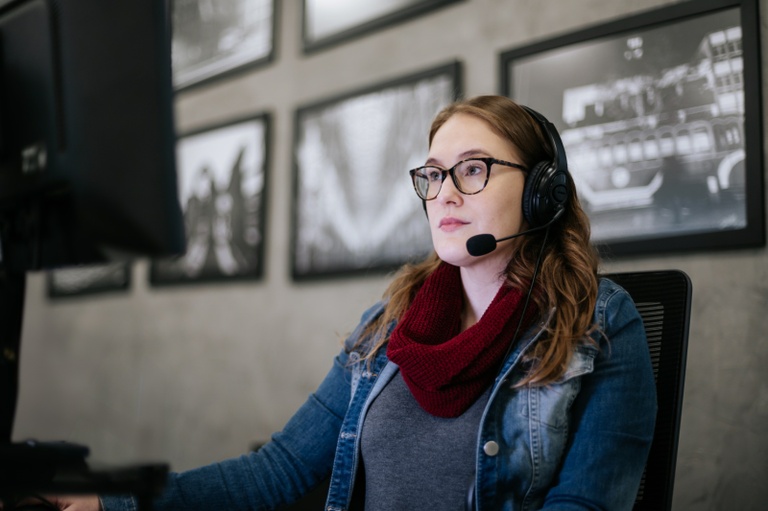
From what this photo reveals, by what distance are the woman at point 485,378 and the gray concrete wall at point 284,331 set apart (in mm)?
428

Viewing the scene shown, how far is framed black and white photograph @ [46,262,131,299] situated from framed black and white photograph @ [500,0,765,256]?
6.85 feet

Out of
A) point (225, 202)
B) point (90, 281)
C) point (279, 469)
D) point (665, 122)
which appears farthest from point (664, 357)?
point (90, 281)

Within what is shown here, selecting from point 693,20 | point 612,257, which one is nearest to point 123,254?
point 612,257

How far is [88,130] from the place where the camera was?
2.67ft

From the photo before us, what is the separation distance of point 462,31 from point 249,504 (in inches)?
59.6

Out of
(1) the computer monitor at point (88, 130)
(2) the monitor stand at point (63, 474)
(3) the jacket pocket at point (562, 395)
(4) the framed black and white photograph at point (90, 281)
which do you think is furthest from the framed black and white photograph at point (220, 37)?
(2) the monitor stand at point (63, 474)

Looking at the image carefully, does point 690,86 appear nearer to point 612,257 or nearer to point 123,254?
point 612,257

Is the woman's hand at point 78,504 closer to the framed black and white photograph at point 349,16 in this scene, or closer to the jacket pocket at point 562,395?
the jacket pocket at point 562,395

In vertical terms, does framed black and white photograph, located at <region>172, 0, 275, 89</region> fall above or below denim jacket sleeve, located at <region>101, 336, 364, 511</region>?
above

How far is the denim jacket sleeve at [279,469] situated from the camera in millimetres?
1030

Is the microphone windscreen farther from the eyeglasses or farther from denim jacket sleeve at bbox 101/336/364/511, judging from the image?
denim jacket sleeve at bbox 101/336/364/511

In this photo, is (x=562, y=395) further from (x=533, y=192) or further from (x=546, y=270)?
(x=533, y=192)

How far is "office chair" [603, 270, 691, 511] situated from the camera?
3.24 ft

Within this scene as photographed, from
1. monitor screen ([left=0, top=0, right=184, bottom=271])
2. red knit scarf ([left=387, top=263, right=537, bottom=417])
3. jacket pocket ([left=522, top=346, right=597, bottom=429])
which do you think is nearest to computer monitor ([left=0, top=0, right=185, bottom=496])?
monitor screen ([left=0, top=0, right=184, bottom=271])
